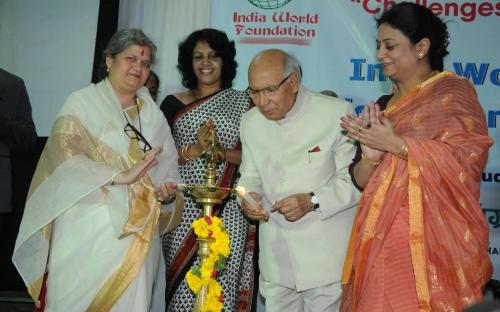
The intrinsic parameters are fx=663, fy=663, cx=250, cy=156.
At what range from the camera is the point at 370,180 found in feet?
9.82

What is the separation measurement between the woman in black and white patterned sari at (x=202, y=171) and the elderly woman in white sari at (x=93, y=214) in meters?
0.47

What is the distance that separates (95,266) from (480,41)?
10.9ft

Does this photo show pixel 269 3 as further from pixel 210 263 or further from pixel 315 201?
pixel 210 263

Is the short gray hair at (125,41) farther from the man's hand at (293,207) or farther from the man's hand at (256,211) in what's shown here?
the man's hand at (293,207)

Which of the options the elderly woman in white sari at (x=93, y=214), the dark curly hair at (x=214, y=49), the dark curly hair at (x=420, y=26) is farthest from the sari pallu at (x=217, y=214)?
the dark curly hair at (x=420, y=26)

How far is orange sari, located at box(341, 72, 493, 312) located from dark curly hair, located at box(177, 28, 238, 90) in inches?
69.2

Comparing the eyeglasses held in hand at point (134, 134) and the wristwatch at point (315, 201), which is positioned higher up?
the eyeglasses held in hand at point (134, 134)

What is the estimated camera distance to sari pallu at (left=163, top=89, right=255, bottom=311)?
13.6ft

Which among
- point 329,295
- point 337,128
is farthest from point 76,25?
point 329,295

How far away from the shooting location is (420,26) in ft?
9.84

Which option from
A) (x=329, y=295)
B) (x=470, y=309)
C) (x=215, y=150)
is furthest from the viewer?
(x=329, y=295)

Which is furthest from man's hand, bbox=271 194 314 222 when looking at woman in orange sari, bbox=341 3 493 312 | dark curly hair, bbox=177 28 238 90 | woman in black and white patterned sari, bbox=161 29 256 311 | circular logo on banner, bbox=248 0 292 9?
circular logo on banner, bbox=248 0 292 9

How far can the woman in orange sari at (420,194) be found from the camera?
2.72 metres

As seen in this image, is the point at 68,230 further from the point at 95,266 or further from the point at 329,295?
the point at 329,295
